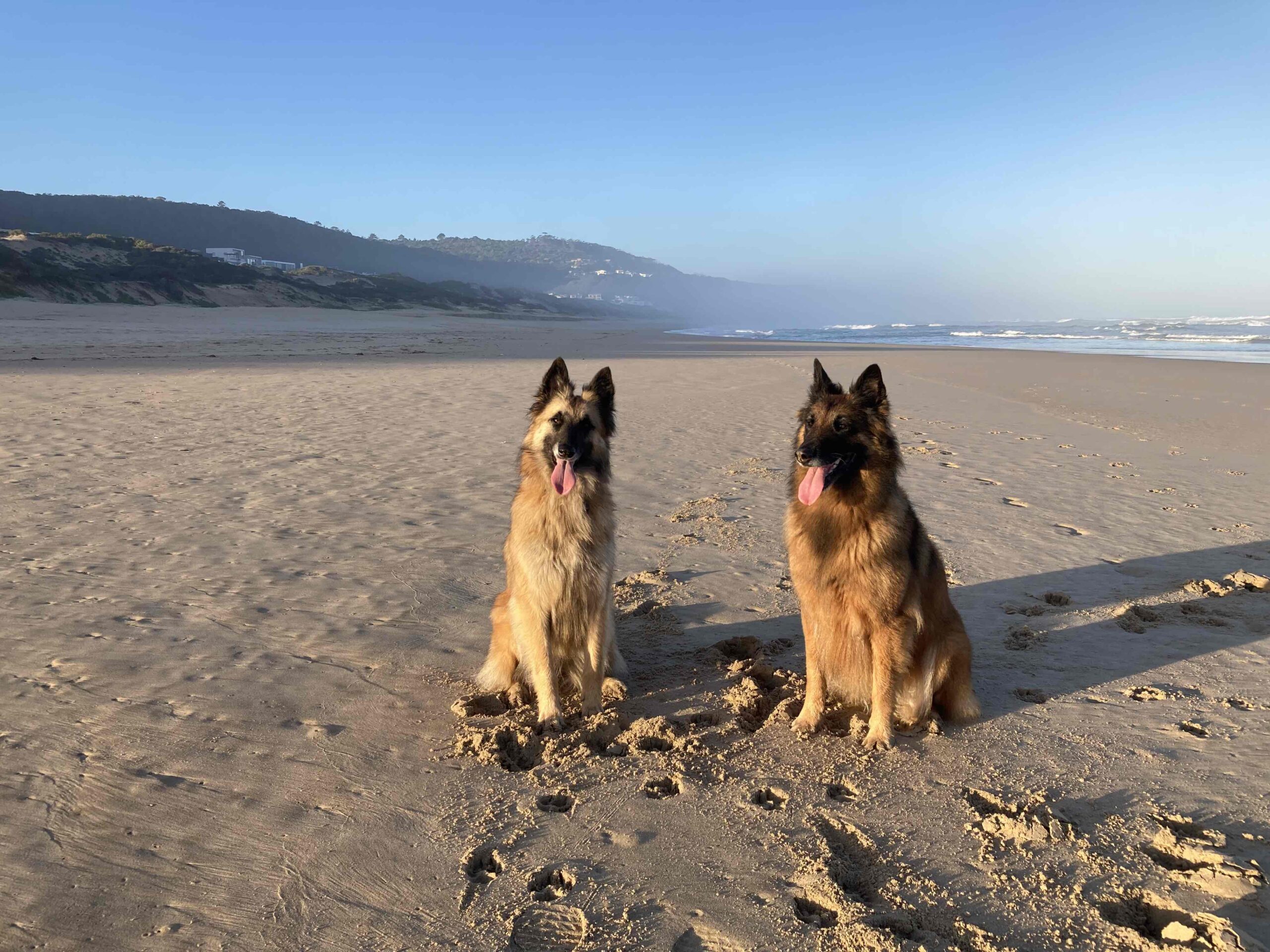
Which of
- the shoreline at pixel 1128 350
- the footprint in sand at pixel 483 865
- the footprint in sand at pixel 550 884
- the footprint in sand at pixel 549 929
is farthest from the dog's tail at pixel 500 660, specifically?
the shoreline at pixel 1128 350

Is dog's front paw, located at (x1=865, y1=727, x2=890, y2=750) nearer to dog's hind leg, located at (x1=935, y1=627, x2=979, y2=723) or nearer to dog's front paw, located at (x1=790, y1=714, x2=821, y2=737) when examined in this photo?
dog's front paw, located at (x1=790, y1=714, x2=821, y2=737)

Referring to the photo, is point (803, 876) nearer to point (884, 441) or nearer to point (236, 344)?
point (884, 441)

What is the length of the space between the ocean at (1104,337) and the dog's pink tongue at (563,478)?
30.3 m

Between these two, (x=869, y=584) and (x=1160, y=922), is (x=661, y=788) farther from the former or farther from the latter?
(x=1160, y=922)

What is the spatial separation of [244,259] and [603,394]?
10423 centimetres

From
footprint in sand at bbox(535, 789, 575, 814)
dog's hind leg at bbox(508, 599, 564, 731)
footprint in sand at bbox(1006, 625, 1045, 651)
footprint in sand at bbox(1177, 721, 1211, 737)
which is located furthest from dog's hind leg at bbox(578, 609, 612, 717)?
footprint in sand at bbox(1177, 721, 1211, 737)

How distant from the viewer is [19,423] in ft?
30.8

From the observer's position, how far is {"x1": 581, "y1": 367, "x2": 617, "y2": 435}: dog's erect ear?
4.27m

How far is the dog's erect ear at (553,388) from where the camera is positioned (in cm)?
423

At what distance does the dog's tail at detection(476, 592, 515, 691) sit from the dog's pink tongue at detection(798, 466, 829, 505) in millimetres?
1839

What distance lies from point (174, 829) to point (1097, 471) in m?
10.4

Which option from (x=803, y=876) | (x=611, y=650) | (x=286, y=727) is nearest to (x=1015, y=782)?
(x=803, y=876)

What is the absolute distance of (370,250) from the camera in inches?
4845

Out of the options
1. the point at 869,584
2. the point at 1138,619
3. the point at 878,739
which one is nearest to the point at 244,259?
the point at 869,584
